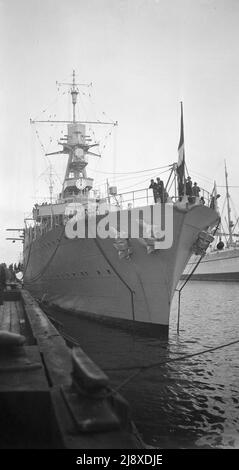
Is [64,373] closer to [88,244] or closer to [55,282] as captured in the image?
[88,244]

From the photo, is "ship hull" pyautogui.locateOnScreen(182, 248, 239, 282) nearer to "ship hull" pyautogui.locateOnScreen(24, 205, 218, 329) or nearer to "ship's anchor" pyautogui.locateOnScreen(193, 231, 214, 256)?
"ship hull" pyautogui.locateOnScreen(24, 205, 218, 329)

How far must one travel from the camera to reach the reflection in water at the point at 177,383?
5559mm

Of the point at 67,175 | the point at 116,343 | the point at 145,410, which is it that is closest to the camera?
the point at 145,410

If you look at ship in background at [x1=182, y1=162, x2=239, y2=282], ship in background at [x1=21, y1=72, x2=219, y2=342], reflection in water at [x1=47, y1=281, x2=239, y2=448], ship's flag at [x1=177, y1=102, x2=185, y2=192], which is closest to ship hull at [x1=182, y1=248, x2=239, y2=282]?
ship in background at [x1=182, y1=162, x2=239, y2=282]

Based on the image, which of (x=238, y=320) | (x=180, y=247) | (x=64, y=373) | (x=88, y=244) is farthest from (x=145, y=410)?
(x=238, y=320)

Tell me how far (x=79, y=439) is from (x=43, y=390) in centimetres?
75

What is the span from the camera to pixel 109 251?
13.5 m

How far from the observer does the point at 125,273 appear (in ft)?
42.8

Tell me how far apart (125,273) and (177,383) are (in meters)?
5.56

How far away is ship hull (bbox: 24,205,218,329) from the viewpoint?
11992mm

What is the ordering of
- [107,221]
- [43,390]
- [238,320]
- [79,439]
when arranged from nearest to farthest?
[79,439], [43,390], [107,221], [238,320]

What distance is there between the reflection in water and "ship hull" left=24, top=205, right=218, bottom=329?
2.57 ft
